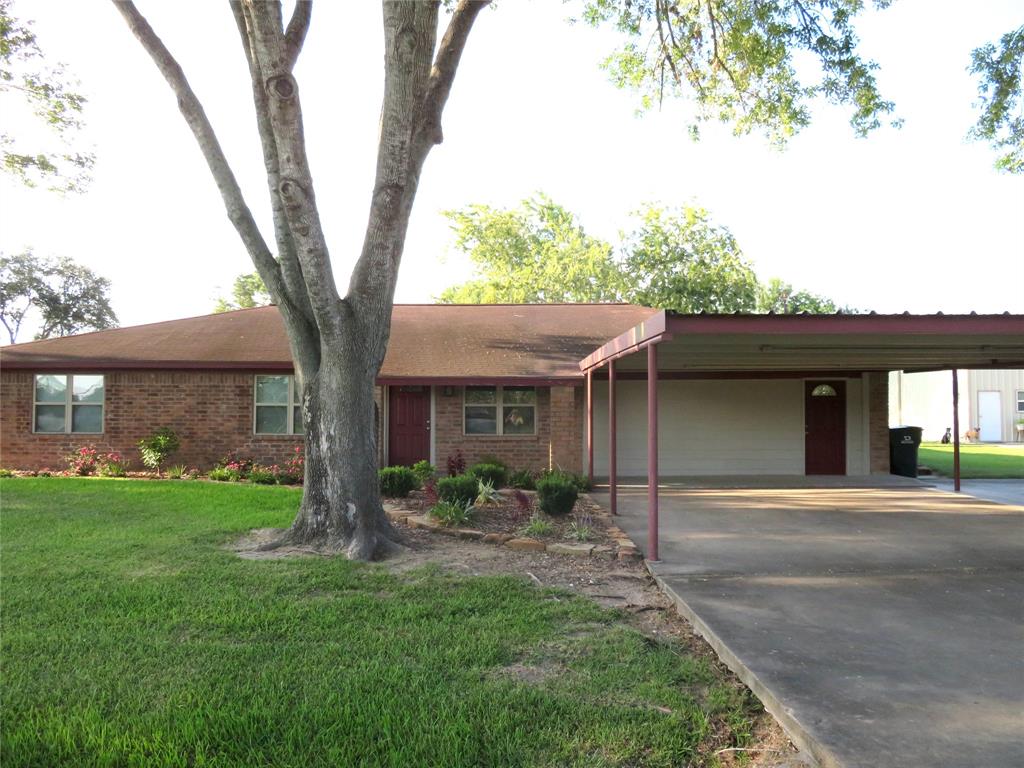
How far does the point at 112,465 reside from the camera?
1453cm

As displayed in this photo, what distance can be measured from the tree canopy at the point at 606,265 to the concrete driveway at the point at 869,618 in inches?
1013

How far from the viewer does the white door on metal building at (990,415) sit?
34.6 meters

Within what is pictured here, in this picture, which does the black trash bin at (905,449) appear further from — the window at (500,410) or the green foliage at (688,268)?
→ the green foliage at (688,268)

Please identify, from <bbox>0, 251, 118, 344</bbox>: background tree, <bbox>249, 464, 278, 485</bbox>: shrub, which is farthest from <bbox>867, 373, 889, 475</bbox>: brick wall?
<bbox>0, 251, 118, 344</bbox>: background tree

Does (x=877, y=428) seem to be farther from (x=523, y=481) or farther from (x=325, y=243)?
(x=325, y=243)

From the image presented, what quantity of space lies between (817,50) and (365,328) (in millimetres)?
8374

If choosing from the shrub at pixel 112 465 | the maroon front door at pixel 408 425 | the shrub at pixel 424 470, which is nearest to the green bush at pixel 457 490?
the shrub at pixel 424 470

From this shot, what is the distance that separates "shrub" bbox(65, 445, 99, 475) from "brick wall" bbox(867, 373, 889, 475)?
1614 centimetres

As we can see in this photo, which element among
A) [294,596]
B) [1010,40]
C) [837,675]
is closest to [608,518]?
[294,596]

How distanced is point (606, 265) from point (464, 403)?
24.1 meters

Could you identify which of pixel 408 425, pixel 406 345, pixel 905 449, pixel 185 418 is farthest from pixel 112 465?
pixel 905 449

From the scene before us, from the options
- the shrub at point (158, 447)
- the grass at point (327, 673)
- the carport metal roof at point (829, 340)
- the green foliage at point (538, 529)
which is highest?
the carport metal roof at point (829, 340)

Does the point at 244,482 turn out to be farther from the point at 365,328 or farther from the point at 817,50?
the point at 817,50

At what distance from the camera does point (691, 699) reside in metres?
4.01
